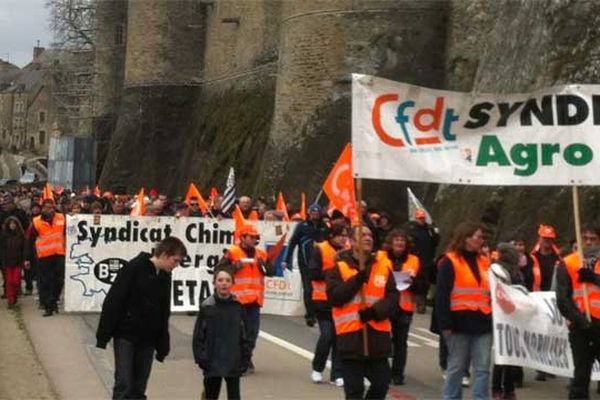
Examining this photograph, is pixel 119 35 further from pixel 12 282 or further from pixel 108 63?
pixel 12 282

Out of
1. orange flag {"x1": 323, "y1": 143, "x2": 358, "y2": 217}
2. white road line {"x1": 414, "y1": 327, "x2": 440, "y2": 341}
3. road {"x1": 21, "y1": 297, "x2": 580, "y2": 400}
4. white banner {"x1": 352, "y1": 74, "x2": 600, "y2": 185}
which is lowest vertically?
road {"x1": 21, "y1": 297, "x2": 580, "y2": 400}

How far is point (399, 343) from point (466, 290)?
8.03 ft

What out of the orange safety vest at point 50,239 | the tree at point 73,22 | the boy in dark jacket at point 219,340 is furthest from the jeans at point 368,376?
the tree at point 73,22

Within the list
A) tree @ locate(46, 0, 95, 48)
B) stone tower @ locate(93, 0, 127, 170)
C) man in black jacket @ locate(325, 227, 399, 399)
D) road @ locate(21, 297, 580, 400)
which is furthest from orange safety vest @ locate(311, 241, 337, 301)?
tree @ locate(46, 0, 95, 48)

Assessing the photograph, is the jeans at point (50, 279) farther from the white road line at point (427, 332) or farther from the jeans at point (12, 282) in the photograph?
the white road line at point (427, 332)

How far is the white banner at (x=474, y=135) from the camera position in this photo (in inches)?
372

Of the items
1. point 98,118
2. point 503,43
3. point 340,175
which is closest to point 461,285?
point 340,175

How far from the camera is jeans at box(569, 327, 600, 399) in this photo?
10.0 meters

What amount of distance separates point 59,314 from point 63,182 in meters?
35.5

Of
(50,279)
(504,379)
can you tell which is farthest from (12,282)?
(504,379)

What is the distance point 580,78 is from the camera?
64.4 ft

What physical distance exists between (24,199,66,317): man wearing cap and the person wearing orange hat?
7778mm

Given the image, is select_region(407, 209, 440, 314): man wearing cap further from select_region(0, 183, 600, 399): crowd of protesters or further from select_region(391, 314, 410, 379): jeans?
select_region(391, 314, 410, 379): jeans

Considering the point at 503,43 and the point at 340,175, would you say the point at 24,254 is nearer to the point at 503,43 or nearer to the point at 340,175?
the point at 340,175
